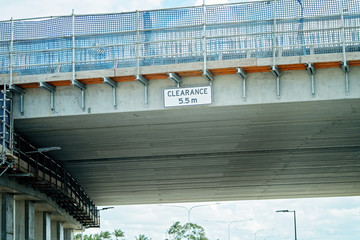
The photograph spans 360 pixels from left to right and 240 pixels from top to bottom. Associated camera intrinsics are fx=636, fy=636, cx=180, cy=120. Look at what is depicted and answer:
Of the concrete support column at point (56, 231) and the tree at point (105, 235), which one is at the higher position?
the concrete support column at point (56, 231)

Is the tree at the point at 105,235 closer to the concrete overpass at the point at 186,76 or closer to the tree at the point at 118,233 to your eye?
the tree at the point at 118,233

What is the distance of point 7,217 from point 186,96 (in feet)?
40.6

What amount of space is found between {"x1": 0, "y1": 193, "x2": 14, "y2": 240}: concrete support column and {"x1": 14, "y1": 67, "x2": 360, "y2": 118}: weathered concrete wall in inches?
272

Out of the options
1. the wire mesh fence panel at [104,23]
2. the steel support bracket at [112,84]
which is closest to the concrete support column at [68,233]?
the wire mesh fence panel at [104,23]

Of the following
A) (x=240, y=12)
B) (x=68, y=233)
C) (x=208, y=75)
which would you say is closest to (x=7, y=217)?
(x=208, y=75)

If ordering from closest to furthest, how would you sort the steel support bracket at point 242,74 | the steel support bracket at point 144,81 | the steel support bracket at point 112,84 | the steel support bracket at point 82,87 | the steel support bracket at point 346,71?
the steel support bracket at point 346,71
the steel support bracket at point 242,74
the steel support bracket at point 144,81
the steel support bracket at point 112,84
the steel support bracket at point 82,87

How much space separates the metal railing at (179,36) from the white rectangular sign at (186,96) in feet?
4.44

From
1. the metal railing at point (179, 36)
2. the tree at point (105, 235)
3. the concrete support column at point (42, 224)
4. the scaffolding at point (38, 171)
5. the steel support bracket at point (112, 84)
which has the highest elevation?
the metal railing at point (179, 36)

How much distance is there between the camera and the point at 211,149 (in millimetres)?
37531

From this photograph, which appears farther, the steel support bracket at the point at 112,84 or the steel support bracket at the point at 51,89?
the steel support bracket at the point at 51,89

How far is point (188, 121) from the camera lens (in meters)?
30.6

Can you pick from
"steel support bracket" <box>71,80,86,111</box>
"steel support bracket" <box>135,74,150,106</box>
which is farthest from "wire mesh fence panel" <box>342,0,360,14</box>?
"steel support bracket" <box>71,80,86,111</box>

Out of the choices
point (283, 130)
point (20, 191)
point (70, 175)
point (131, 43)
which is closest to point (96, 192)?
point (70, 175)

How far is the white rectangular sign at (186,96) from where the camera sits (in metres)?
27.4
